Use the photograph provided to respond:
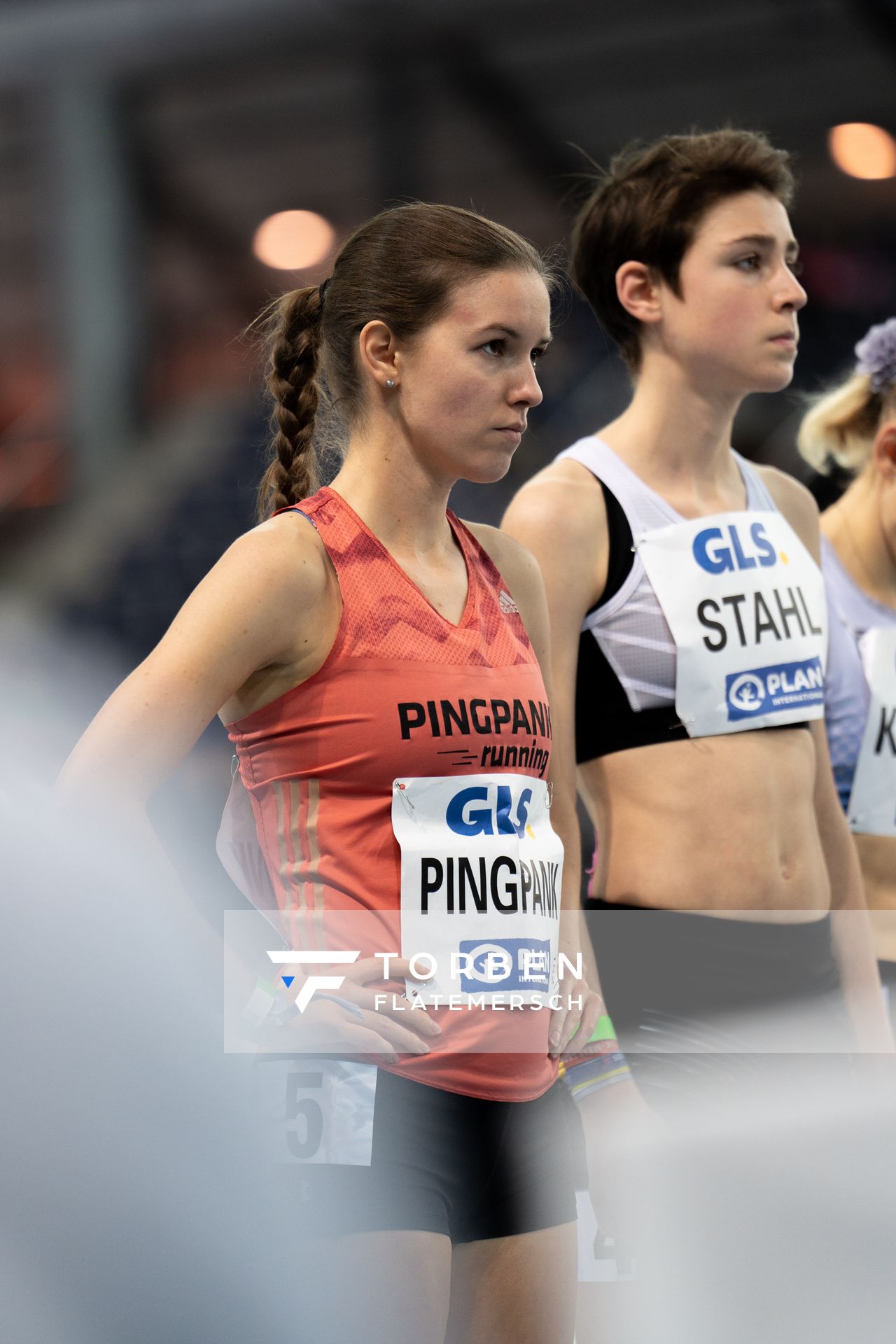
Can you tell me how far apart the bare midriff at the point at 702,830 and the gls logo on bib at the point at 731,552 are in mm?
212

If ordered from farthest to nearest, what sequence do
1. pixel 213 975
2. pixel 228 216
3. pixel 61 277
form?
pixel 228 216 → pixel 61 277 → pixel 213 975

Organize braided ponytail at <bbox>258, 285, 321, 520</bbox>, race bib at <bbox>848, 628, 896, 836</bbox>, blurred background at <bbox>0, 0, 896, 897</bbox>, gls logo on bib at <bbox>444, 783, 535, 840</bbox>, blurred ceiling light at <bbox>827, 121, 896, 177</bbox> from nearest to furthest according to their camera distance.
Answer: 1. gls logo on bib at <bbox>444, 783, 535, 840</bbox>
2. braided ponytail at <bbox>258, 285, 321, 520</bbox>
3. race bib at <bbox>848, 628, 896, 836</bbox>
4. blurred background at <bbox>0, 0, 896, 897</bbox>
5. blurred ceiling light at <bbox>827, 121, 896, 177</bbox>

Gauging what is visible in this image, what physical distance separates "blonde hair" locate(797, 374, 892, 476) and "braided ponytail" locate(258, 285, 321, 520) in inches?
49.9

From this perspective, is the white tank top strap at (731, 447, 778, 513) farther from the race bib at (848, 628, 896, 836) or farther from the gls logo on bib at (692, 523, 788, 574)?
the race bib at (848, 628, 896, 836)

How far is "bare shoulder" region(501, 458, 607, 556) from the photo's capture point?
1.82m

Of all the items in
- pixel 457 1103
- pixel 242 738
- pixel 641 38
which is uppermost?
pixel 641 38

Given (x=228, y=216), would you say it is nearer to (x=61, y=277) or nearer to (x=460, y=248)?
(x=61, y=277)

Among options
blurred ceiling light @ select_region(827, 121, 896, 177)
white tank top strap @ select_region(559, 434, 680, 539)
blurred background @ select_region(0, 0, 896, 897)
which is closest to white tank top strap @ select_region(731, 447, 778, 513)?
white tank top strap @ select_region(559, 434, 680, 539)

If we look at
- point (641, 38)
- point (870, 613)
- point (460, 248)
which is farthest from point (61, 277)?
point (460, 248)

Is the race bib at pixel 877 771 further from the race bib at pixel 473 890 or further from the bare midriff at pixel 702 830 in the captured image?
the race bib at pixel 473 890

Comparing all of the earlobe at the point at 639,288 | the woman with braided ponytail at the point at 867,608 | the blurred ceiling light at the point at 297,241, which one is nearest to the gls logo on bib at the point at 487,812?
the earlobe at the point at 639,288

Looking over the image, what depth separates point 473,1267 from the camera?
136cm

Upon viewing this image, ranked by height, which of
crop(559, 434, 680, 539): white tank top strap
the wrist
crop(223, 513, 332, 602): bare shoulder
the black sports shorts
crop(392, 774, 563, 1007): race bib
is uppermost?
crop(559, 434, 680, 539): white tank top strap

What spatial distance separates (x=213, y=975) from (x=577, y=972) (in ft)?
1.43
